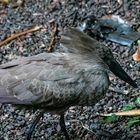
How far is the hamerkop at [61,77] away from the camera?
4891 mm

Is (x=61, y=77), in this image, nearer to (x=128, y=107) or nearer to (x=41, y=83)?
(x=41, y=83)

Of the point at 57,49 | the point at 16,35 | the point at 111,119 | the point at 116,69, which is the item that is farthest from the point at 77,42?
the point at 16,35

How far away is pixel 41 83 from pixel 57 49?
5.20 feet

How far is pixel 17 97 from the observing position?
194 inches

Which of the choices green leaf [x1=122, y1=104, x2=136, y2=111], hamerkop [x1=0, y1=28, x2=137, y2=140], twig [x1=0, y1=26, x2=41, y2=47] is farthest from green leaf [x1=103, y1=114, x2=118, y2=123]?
twig [x1=0, y1=26, x2=41, y2=47]

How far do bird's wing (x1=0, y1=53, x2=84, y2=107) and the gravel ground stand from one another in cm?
27

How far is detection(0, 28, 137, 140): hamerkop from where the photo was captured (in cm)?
489

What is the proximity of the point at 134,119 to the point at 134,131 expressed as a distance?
0.40 feet

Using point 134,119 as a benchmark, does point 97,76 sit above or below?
above


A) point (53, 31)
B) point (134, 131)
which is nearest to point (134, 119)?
point (134, 131)

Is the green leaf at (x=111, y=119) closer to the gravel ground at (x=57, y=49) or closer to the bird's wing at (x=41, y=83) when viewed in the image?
the gravel ground at (x=57, y=49)

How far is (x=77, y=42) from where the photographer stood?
504 cm

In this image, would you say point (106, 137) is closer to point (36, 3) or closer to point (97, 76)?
point (97, 76)

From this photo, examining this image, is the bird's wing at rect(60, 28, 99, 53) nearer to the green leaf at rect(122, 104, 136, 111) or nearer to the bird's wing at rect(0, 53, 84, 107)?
the bird's wing at rect(0, 53, 84, 107)
